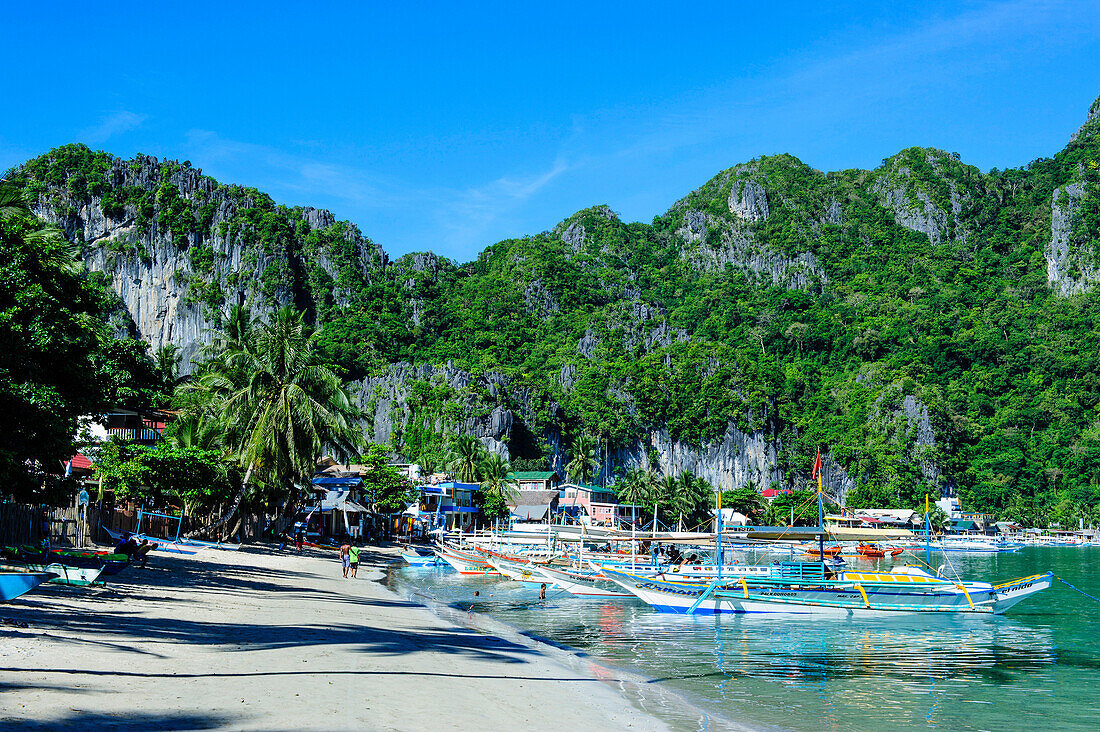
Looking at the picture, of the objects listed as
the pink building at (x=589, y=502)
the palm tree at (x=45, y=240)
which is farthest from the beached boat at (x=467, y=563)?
the pink building at (x=589, y=502)

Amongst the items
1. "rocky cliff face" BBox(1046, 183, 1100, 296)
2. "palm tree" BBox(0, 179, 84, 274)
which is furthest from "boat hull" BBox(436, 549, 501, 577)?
"rocky cliff face" BBox(1046, 183, 1100, 296)

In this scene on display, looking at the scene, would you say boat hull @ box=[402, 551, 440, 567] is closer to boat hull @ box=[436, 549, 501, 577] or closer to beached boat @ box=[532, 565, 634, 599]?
boat hull @ box=[436, 549, 501, 577]

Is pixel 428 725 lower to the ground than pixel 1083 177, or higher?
lower

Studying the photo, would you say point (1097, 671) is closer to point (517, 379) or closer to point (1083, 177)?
point (517, 379)

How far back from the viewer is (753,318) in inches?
6683

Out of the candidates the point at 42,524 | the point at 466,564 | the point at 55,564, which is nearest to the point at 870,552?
the point at 466,564

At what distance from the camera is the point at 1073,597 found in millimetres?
39219

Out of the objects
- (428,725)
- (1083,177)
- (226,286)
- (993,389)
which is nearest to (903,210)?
(1083,177)

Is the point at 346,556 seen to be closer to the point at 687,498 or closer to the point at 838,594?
the point at 838,594

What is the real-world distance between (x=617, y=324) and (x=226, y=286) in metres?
69.8

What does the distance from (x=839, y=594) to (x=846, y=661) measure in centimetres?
930

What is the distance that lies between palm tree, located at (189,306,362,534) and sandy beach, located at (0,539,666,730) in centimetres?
2135

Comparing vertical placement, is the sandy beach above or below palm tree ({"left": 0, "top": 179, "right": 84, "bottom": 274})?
below

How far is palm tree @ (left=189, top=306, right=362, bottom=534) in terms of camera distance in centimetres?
4159
